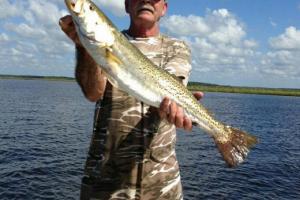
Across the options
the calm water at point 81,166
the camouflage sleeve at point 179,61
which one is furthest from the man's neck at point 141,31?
the calm water at point 81,166

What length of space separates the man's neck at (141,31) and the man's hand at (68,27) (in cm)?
118

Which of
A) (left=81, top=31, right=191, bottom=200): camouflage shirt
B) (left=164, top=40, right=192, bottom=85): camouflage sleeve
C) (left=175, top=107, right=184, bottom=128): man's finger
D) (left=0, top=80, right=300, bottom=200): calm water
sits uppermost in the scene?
(left=164, top=40, right=192, bottom=85): camouflage sleeve

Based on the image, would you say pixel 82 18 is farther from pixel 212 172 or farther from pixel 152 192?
pixel 212 172

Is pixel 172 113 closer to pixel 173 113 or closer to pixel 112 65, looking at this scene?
pixel 173 113

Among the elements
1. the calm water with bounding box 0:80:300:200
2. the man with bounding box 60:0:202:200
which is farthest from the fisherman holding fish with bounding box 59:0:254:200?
the calm water with bounding box 0:80:300:200

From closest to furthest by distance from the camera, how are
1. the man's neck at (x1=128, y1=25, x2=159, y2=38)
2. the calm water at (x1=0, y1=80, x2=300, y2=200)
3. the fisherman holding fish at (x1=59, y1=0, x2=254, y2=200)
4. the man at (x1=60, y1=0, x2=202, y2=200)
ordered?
the fisherman holding fish at (x1=59, y1=0, x2=254, y2=200) → the man at (x1=60, y1=0, x2=202, y2=200) → the man's neck at (x1=128, y1=25, x2=159, y2=38) → the calm water at (x1=0, y1=80, x2=300, y2=200)

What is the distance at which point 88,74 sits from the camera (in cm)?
516

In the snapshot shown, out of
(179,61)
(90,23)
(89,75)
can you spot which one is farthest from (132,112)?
(90,23)

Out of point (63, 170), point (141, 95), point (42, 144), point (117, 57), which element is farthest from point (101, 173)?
point (42, 144)

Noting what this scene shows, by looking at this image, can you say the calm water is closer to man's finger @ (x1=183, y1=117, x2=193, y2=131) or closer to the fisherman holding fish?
the fisherman holding fish

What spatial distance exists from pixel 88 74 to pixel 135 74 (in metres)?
0.55

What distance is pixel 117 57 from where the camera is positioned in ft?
16.2

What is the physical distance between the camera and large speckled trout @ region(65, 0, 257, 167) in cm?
469

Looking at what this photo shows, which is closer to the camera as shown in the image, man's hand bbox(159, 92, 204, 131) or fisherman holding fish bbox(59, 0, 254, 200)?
fisherman holding fish bbox(59, 0, 254, 200)
